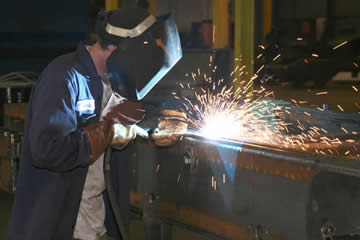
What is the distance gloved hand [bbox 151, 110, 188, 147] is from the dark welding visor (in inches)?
7.0

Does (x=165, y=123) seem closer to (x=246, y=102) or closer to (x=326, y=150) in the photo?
(x=326, y=150)

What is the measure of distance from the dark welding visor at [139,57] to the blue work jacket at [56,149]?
0.46 ft

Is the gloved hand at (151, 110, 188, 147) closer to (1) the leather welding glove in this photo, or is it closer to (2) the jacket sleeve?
(1) the leather welding glove

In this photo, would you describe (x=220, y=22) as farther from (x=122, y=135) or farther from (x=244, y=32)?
(x=122, y=135)

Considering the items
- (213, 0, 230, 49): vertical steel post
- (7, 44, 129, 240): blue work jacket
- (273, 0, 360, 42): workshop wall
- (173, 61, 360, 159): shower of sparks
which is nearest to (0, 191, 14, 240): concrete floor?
(173, 61, 360, 159): shower of sparks

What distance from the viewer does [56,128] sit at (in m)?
2.09

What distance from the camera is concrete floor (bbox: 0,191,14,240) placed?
4.25 metres

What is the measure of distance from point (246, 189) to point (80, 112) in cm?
71

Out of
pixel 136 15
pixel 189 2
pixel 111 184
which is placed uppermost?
pixel 189 2

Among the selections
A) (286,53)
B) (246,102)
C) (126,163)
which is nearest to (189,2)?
(286,53)

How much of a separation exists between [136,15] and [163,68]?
0.76ft

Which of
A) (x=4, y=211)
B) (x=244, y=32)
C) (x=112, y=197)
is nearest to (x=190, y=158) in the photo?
(x=112, y=197)

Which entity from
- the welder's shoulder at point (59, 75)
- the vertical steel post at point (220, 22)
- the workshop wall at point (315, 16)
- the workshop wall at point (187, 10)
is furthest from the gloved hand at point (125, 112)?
the workshop wall at point (315, 16)

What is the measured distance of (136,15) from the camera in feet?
7.61
